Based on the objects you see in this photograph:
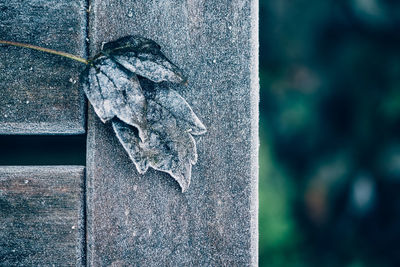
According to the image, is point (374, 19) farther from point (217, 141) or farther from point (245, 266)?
point (245, 266)

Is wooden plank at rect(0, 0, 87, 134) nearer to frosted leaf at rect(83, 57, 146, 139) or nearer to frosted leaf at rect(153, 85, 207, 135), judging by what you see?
frosted leaf at rect(83, 57, 146, 139)

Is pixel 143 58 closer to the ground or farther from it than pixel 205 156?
farther from it

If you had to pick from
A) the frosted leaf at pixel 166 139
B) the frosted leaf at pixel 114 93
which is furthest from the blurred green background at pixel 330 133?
the frosted leaf at pixel 114 93

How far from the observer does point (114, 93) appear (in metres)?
0.81

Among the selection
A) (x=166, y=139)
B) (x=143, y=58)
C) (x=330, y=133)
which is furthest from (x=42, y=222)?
(x=330, y=133)

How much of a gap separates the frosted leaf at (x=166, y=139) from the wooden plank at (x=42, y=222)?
0.62 feet

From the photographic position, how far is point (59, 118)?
2.97 feet

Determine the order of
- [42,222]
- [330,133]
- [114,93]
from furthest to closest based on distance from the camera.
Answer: [330,133]
[42,222]
[114,93]

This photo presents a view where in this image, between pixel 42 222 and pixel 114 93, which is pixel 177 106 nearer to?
pixel 114 93

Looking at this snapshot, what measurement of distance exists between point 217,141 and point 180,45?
265mm

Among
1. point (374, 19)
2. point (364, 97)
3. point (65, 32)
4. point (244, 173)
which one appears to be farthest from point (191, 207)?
point (374, 19)

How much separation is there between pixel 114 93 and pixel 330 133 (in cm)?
88

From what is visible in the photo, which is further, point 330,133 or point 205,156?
point 330,133

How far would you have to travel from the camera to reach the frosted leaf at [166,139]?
2.77 ft
